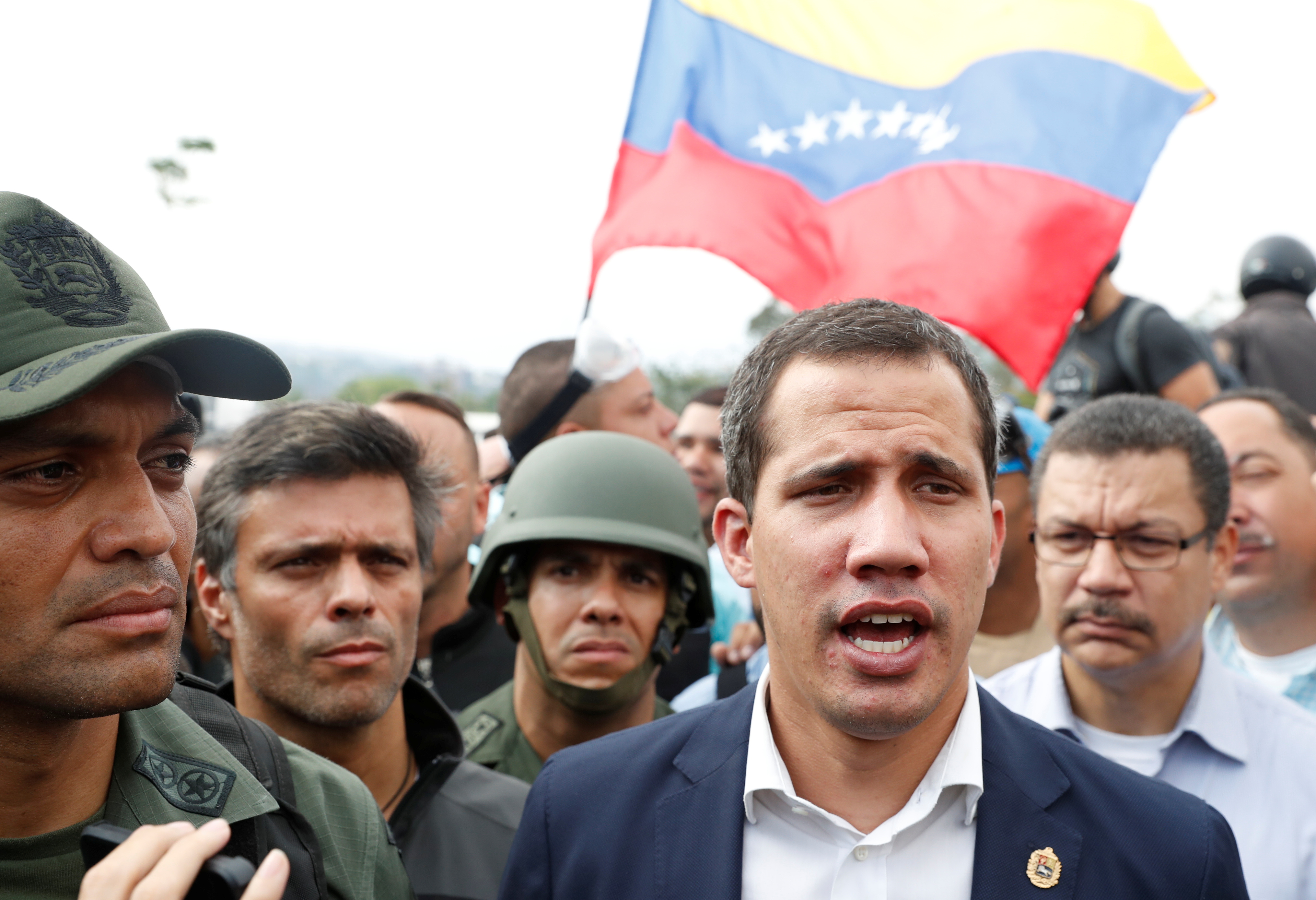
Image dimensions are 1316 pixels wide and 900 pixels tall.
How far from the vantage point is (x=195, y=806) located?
6.86 feet

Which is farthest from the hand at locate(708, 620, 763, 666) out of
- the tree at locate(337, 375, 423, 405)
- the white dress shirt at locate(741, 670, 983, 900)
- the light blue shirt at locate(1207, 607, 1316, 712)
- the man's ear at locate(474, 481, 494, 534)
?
the tree at locate(337, 375, 423, 405)

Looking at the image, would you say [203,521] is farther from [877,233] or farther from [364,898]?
[877,233]

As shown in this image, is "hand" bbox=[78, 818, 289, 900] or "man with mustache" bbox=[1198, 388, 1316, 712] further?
"man with mustache" bbox=[1198, 388, 1316, 712]

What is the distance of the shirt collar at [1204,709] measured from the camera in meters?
3.21

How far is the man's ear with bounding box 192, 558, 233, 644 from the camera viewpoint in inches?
130

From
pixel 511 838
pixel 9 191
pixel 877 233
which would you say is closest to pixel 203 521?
pixel 511 838

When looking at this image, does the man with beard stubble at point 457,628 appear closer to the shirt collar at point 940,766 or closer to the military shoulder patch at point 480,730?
the military shoulder patch at point 480,730

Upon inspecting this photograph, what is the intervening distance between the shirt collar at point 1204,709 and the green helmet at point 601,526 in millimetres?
1323

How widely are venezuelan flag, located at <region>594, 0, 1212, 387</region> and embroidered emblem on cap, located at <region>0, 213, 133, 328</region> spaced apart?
3.50 meters

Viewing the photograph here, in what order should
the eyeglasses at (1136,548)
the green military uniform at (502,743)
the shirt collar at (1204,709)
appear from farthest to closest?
the green military uniform at (502,743) < the eyeglasses at (1136,548) < the shirt collar at (1204,709)

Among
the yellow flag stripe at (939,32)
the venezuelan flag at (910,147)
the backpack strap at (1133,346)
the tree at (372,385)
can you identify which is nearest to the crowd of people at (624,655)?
the venezuelan flag at (910,147)

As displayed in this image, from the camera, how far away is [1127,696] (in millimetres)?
3471

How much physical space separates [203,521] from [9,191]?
164cm

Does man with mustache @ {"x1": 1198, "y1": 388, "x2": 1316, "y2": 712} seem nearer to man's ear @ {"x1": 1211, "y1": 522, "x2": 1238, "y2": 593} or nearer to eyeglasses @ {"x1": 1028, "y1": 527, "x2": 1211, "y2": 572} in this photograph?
man's ear @ {"x1": 1211, "y1": 522, "x2": 1238, "y2": 593}
